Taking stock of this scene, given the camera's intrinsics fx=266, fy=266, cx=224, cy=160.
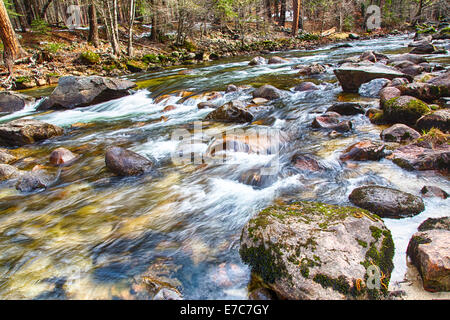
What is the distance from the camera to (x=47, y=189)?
161 inches

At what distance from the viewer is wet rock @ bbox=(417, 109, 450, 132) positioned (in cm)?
412

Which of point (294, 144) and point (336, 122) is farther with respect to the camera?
point (336, 122)

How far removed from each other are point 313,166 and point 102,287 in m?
3.01

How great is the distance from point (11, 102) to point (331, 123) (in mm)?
10221

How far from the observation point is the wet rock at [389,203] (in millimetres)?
2592

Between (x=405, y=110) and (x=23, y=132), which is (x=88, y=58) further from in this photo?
(x=405, y=110)

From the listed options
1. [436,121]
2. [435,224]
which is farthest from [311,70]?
[435,224]

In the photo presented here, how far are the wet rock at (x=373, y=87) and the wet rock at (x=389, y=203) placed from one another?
4840mm

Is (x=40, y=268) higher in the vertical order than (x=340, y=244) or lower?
lower

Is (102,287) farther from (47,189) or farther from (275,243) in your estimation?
(47,189)

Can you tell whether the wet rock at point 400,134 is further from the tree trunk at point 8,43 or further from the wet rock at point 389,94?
the tree trunk at point 8,43

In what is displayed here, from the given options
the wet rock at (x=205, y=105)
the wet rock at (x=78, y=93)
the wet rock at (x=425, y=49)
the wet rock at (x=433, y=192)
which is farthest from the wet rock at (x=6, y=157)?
the wet rock at (x=425, y=49)
